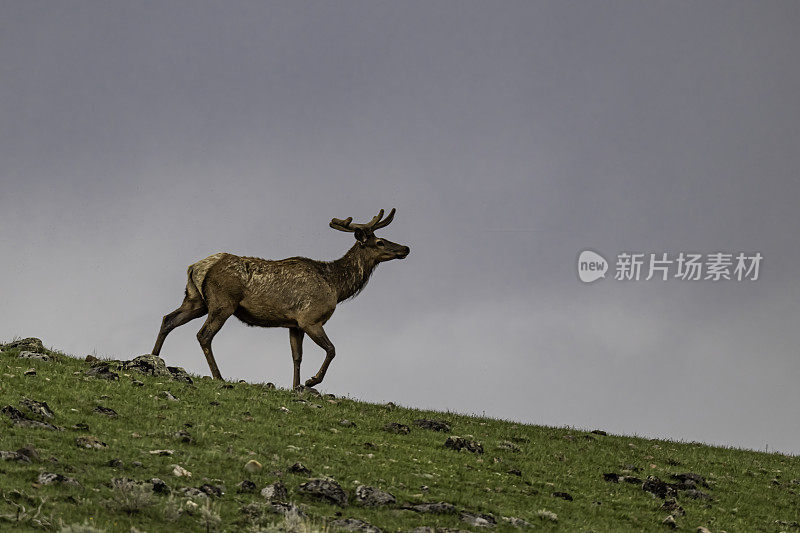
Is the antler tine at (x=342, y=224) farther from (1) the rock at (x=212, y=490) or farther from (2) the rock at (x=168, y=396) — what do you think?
(1) the rock at (x=212, y=490)

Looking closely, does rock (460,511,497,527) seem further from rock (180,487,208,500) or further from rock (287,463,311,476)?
rock (180,487,208,500)

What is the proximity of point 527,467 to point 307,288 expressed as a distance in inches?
450

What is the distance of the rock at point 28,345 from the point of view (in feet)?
74.0

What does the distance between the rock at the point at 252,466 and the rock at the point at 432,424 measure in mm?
6631

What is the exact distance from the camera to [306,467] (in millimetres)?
14570

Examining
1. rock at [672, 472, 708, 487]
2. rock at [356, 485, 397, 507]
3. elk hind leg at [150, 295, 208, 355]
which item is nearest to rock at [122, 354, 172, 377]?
elk hind leg at [150, 295, 208, 355]

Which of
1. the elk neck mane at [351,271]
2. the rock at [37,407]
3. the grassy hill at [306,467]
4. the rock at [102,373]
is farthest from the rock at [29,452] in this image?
the elk neck mane at [351,271]

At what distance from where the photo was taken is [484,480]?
51.8ft

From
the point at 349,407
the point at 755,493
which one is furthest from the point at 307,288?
the point at 755,493

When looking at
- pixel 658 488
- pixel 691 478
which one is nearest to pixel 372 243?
pixel 691 478

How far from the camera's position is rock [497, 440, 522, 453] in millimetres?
19344

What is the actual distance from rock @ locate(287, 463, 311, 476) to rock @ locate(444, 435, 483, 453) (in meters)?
4.65

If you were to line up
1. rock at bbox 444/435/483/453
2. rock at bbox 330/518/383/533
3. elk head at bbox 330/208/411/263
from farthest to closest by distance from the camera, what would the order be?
elk head at bbox 330/208/411/263
rock at bbox 444/435/483/453
rock at bbox 330/518/383/533

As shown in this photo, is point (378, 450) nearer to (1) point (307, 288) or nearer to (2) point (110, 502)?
(2) point (110, 502)
